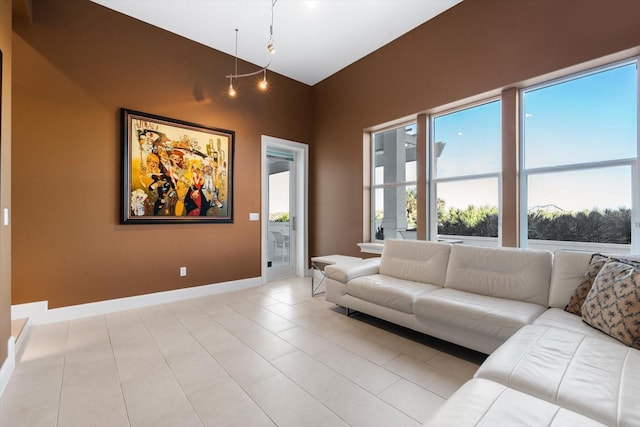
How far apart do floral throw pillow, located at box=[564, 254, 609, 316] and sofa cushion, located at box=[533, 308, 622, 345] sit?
6 cm

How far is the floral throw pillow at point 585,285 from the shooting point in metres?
2.09

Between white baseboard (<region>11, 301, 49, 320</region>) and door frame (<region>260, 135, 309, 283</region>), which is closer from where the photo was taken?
white baseboard (<region>11, 301, 49, 320</region>)

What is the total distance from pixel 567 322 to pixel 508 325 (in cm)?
35

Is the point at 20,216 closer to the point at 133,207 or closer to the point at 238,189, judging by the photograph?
the point at 133,207

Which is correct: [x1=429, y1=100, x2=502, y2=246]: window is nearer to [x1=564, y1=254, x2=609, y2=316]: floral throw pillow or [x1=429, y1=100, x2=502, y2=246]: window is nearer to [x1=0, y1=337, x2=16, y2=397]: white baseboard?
[x1=564, y1=254, x2=609, y2=316]: floral throw pillow

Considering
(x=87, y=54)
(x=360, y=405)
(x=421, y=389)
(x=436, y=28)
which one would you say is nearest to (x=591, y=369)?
(x=421, y=389)

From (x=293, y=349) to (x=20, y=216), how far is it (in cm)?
315

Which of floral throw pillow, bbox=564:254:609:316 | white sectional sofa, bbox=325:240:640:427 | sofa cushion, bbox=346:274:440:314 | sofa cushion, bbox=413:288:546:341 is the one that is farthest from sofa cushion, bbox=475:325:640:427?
sofa cushion, bbox=346:274:440:314

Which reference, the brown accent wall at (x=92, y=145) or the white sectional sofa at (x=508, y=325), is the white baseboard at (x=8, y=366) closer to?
the brown accent wall at (x=92, y=145)

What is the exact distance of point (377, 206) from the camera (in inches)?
189

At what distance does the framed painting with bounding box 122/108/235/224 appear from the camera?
364 cm

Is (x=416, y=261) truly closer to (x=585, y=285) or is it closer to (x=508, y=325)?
(x=508, y=325)

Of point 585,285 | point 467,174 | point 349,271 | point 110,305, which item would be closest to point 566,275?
point 585,285

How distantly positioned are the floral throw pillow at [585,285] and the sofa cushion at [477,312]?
217 mm
